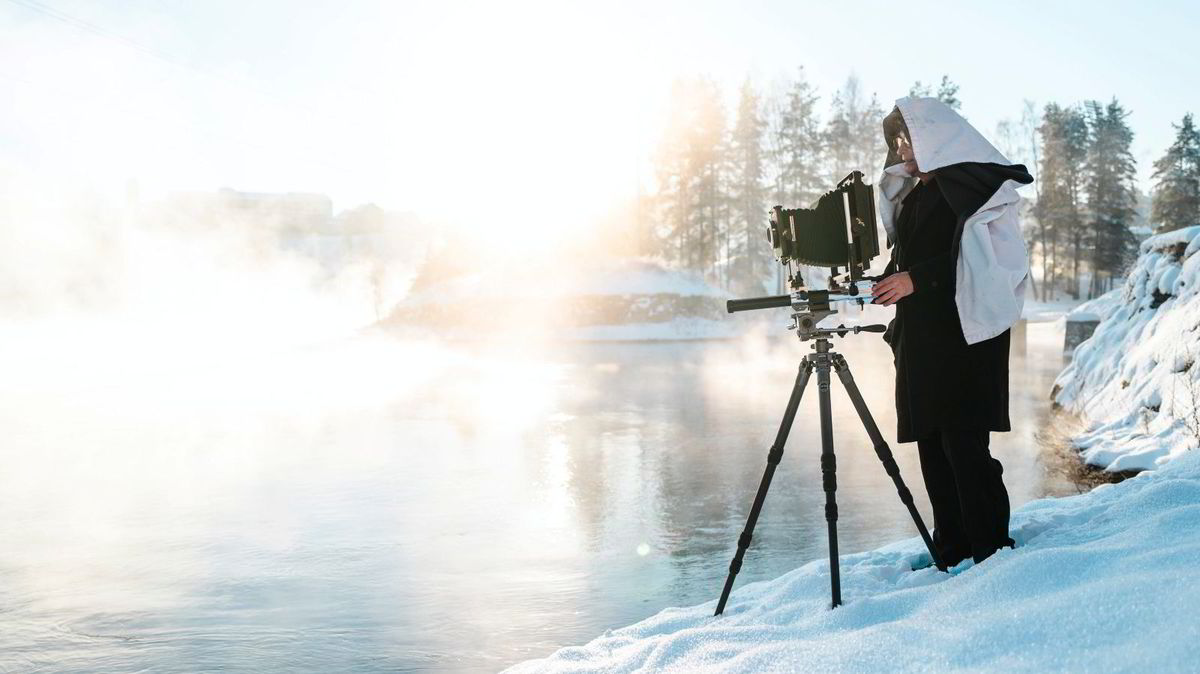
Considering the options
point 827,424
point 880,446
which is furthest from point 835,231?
point 880,446

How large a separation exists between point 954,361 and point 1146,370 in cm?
690

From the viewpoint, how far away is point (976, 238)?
3.32m

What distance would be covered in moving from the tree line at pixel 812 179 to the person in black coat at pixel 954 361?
156ft

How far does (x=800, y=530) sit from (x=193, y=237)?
6755 centimetres

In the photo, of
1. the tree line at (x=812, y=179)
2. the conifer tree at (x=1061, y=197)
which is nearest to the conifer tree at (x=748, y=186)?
the tree line at (x=812, y=179)

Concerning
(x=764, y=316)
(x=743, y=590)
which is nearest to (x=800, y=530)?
(x=743, y=590)

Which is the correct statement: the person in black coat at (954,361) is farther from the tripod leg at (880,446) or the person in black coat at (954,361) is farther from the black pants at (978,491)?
the tripod leg at (880,446)

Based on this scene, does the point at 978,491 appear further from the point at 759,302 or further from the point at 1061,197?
the point at 1061,197

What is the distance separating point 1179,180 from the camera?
51156 mm

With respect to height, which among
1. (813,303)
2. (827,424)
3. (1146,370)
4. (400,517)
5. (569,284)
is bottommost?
(400,517)

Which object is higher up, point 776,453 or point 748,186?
point 748,186

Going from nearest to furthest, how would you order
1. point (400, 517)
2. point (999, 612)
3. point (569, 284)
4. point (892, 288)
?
point (999, 612) → point (892, 288) → point (400, 517) → point (569, 284)

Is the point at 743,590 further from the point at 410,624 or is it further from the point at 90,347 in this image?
the point at 90,347

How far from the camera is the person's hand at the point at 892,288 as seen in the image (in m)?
3.33
